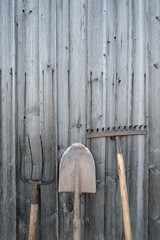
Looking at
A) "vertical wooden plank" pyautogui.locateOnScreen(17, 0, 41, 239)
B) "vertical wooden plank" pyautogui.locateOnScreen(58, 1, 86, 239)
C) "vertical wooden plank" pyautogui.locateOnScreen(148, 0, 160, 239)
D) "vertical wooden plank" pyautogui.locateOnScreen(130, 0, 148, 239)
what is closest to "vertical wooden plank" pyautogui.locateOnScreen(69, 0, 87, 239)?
"vertical wooden plank" pyautogui.locateOnScreen(58, 1, 86, 239)

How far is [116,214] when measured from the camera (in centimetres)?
156

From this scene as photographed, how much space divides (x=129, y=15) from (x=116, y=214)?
1682 mm

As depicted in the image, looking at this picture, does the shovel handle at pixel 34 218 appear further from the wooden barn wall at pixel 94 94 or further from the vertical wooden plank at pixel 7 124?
the vertical wooden plank at pixel 7 124

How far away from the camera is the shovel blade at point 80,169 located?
4.60 ft

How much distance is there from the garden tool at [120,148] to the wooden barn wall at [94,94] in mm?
99

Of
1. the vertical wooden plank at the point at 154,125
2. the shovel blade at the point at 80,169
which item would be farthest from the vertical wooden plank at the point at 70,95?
the vertical wooden plank at the point at 154,125

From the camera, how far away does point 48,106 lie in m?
1.56

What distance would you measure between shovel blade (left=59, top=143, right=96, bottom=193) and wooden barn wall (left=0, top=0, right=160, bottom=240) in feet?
0.44

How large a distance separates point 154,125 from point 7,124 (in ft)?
4.16

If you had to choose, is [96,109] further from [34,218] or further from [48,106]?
[34,218]

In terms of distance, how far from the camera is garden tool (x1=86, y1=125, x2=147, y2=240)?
127 cm

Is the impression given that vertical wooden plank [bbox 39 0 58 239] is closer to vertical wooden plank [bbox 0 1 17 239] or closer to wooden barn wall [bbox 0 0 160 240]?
wooden barn wall [bbox 0 0 160 240]

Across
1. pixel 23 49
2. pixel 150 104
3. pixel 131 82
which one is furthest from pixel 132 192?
pixel 23 49

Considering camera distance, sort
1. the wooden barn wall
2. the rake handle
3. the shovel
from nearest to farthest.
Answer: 1. the rake handle
2. the shovel
3. the wooden barn wall
